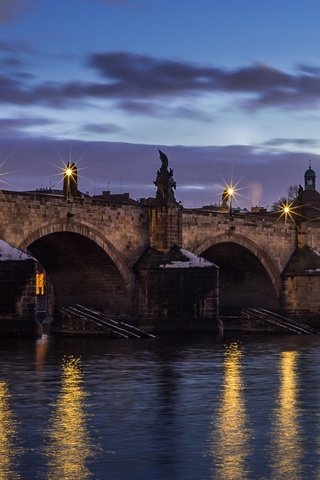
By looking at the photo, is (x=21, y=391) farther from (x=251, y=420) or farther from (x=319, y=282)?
(x=319, y=282)

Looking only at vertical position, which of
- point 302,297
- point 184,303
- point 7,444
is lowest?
point 7,444

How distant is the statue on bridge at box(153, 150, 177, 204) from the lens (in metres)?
57.9

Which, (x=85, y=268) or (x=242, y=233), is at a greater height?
(x=242, y=233)

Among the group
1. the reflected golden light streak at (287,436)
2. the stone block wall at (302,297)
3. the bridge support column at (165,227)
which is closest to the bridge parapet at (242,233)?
the stone block wall at (302,297)

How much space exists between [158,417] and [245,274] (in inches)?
2079

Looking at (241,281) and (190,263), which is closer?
(190,263)

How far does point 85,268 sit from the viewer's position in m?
56.3

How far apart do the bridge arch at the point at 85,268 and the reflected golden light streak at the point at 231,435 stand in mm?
27612

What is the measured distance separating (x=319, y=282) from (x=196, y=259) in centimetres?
1709

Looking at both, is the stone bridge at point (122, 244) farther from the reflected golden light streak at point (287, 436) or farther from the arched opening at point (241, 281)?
the reflected golden light streak at point (287, 436)

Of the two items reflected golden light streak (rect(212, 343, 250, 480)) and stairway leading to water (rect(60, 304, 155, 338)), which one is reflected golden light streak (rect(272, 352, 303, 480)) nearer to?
reflected golden light streak (rect(212, 343, 250, 480))

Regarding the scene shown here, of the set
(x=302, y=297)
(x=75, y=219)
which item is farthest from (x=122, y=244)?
(x=302, y=297)

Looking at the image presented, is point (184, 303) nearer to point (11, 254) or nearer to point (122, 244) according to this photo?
point (122, 244)

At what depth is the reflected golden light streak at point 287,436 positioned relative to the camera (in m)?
14.5
